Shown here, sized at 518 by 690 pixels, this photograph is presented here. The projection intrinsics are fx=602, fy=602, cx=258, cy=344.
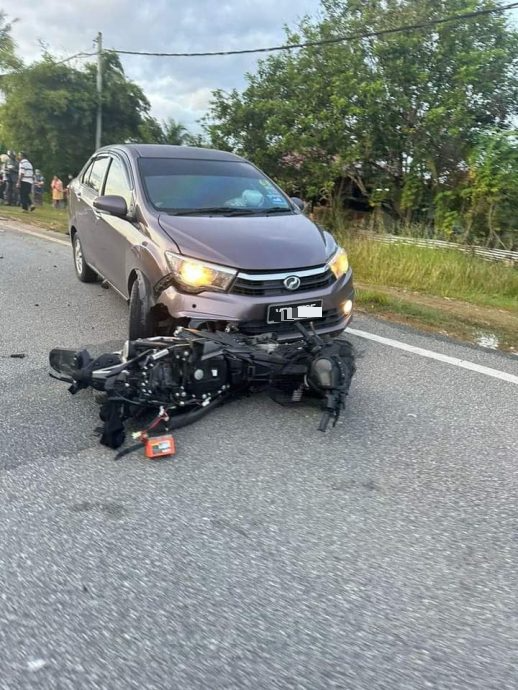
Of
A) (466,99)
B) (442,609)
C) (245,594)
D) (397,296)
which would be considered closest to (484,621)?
(442,609)

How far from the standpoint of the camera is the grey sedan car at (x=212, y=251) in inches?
167

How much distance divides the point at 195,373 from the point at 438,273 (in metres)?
6.75

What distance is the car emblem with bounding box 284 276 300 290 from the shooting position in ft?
14.1

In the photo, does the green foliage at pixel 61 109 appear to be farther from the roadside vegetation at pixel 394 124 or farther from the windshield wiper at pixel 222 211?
the windshield wiper at pixel 222 211

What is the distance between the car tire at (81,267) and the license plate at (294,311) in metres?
3.92

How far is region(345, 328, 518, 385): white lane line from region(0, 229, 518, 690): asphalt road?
0.73 m

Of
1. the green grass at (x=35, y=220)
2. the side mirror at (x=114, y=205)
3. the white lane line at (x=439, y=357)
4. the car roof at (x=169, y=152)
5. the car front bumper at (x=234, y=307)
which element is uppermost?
the car roof at (x=169, y=152)

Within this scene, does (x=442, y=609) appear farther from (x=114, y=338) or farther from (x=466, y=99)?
(x=466, y=99)

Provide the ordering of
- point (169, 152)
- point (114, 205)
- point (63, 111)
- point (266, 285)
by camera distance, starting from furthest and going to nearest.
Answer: point (63, 111) < point (169, 152) < point (114, 205) < point (266, 285)

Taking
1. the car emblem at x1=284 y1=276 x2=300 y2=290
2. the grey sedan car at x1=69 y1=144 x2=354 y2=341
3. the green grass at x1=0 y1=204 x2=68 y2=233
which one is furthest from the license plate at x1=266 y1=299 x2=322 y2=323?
the green grass at x1=0 y1=204 x2=68 y2=233

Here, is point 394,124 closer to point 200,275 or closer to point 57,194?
point 57,194

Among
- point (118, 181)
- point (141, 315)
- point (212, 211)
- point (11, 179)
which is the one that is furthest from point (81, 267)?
point (11, 179)

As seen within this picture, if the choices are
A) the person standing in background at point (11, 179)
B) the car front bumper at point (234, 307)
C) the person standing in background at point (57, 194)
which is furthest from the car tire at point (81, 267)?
the person standing in background at point (57, 194)

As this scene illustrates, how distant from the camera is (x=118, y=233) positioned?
5.51 m
